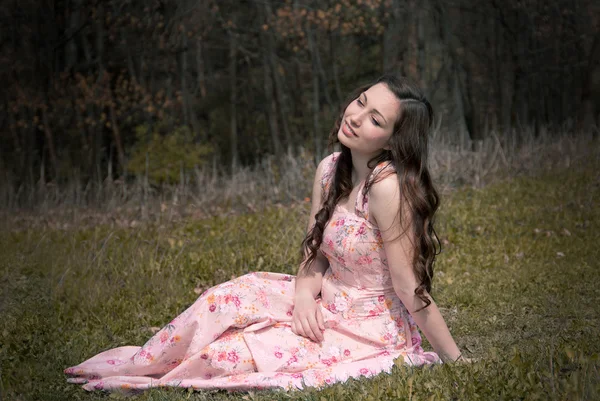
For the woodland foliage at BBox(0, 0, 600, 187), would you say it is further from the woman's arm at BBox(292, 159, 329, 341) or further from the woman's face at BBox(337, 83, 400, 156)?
the woman's face at BBox(337, 83, 400, 156)

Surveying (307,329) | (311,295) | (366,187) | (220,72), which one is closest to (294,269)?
(311,295)

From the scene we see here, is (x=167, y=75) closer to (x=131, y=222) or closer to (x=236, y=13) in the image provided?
(x=236, y=13)

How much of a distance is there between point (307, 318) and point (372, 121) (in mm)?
1025

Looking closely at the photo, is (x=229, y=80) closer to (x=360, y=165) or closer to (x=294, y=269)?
(x=294, y=269)

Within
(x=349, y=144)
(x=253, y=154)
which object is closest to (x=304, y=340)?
(x=349, y=144)

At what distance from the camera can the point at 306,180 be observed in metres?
10.1

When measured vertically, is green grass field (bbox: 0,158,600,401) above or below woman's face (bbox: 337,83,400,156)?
below

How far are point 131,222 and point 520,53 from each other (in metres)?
13.8

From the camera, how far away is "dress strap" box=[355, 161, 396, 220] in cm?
350

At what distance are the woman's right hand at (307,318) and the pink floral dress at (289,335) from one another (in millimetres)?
41

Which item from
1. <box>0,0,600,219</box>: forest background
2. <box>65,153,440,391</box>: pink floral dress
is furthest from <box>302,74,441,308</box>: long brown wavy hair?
<box>0,0,600,219</box>: forest background

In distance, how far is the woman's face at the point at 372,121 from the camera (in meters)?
3.51

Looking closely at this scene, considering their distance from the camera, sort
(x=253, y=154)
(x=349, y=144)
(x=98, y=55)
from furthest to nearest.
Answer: (x=253, y=154)
(x=98, y=55)
(x=349, y=144)

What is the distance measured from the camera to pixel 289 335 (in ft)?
12.0
